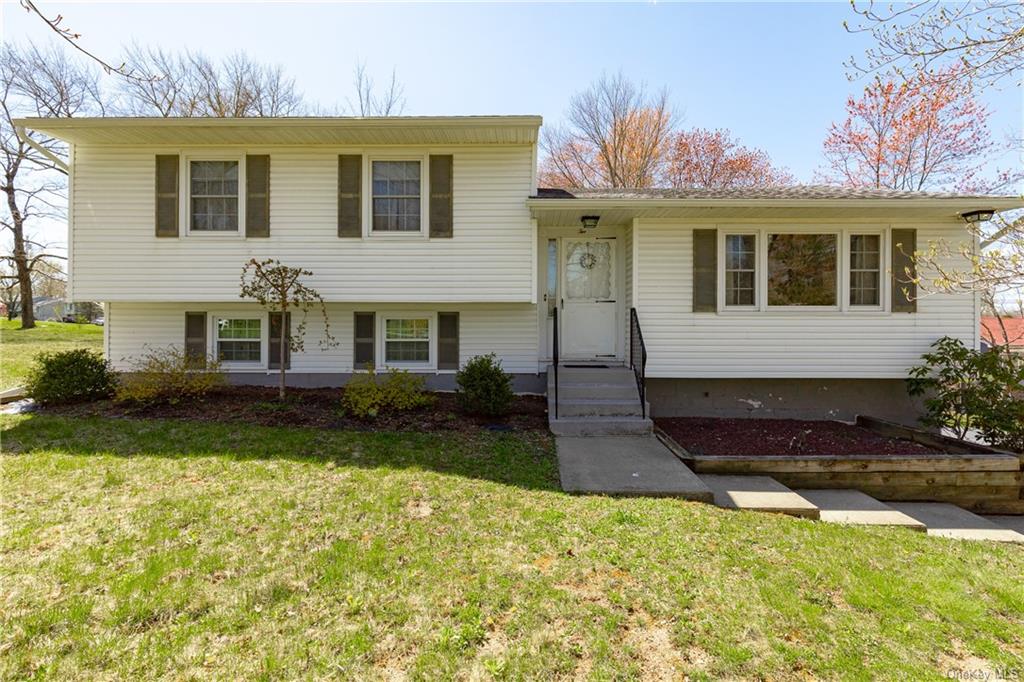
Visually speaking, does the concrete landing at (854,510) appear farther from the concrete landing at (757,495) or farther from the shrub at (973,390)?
the shrub at (973,390)

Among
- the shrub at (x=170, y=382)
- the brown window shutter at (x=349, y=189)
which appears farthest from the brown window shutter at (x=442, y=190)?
the shrub at (x=170, y=382)

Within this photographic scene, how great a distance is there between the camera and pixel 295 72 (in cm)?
2048

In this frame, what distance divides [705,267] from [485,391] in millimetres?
4336


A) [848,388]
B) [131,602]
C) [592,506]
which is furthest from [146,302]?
[848,388]

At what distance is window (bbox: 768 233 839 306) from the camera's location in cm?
812

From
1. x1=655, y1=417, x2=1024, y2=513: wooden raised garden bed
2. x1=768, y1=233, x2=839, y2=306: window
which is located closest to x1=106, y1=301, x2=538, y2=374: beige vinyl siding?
x1=655, y1=417, x2=1024, y2=513: wooden raised garden bed

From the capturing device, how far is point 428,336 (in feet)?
29.1

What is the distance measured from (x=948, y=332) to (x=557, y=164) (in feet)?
61.8

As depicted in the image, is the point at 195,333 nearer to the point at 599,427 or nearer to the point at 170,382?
the point at 170,382

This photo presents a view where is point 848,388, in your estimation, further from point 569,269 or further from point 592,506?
point 592,506

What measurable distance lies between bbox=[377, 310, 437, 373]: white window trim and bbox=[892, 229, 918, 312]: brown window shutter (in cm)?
798

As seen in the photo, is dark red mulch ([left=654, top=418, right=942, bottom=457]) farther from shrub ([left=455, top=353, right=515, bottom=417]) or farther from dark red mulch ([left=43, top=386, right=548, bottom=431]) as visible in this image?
shrub ([left=455, top=353, right=515, bottom=417])

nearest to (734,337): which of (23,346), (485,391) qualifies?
(485,391)

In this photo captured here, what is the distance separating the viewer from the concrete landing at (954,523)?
4.68 metres
